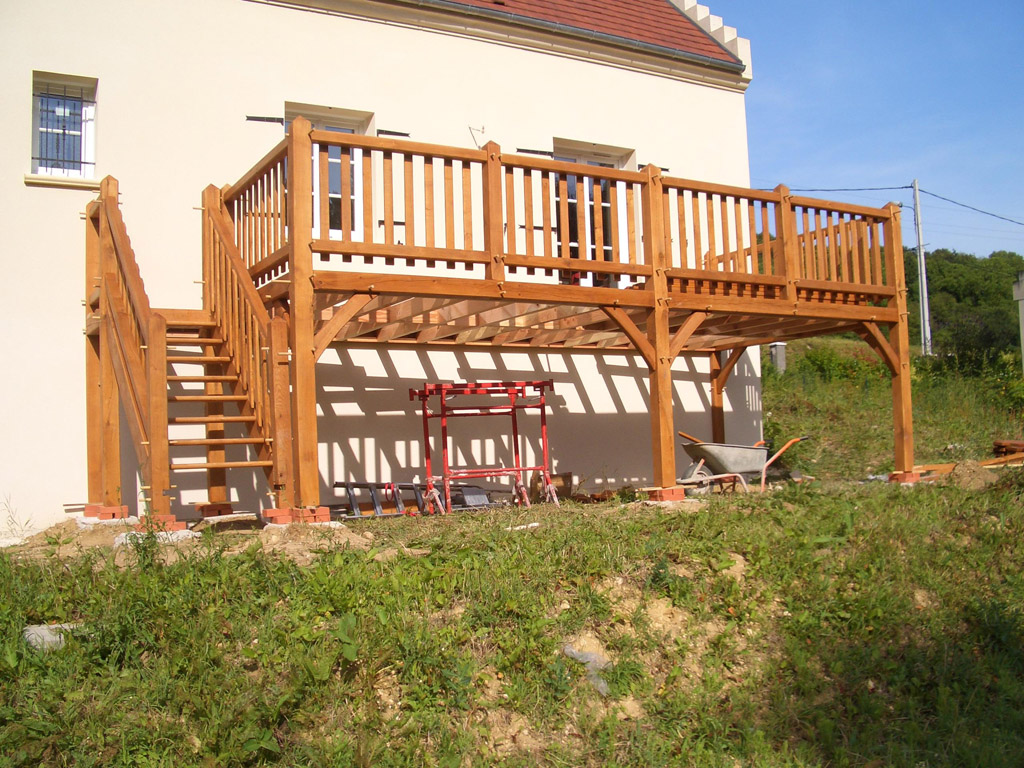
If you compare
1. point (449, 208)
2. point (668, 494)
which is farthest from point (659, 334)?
point (449, 208)

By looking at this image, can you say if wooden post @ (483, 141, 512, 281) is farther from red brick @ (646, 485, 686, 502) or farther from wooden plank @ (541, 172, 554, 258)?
red brick @ (646, 485, 686, 502)

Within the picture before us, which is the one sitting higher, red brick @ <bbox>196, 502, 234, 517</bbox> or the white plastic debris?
red brick @ <bbox>196, 502, 234, 517</bbox>

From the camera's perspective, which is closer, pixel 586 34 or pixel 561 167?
pixel 561 167

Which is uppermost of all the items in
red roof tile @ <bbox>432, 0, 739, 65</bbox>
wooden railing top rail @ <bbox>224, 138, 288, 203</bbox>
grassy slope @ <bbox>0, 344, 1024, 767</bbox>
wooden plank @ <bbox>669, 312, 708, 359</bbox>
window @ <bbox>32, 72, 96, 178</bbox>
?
red roof tile @ <bbox>432, 0, 739, 65</bbox>

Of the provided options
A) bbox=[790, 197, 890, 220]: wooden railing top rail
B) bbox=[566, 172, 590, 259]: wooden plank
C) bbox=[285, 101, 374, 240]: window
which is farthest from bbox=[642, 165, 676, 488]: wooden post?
bbox=[285, 101, 374, 240]: window

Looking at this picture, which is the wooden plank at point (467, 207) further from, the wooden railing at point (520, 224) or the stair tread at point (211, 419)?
the stair tread at point (211, 419)

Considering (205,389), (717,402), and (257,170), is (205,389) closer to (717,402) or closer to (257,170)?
(257,170)

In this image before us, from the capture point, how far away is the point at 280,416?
736 cm

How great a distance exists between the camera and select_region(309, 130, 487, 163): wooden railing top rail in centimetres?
757

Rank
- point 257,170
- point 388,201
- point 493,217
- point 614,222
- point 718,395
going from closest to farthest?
point 388,201
point 493,217
point 257,170
point 614,222
point 718,395

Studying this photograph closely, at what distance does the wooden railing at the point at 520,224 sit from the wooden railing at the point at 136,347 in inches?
44.2

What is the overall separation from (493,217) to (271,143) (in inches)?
129

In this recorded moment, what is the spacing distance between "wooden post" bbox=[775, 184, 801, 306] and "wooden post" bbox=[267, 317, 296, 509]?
550 cm

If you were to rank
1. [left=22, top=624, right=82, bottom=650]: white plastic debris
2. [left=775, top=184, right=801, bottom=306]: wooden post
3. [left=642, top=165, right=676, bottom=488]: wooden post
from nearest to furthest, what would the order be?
1. [left=22, top=624, right=82, bottom=650]: white plastic debris
2. [left=642, top=165, right=676, bottom=488]: wooden post
3. [left=775, top=184, right=801, bottom=306]: wooden post
